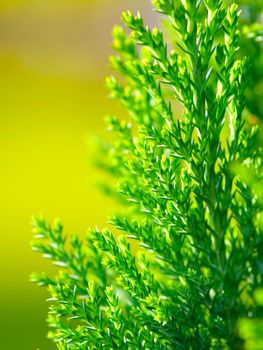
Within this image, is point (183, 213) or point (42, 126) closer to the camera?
point (183, 213)

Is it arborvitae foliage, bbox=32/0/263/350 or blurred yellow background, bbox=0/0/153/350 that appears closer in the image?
arborvitae foliage, bbox=32/0/263/350

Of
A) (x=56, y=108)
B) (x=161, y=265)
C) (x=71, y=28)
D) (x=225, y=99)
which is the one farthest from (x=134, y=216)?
(x=71, y=28)

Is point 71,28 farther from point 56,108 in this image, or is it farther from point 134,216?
point 134,216

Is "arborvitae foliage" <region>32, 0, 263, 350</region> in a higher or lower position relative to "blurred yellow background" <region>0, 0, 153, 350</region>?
lower

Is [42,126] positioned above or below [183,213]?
above

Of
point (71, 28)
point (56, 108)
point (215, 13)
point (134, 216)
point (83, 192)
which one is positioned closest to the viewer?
point (215, 13)

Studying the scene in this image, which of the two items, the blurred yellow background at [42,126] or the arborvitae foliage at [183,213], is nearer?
the arborvitae foliage at [183,213]

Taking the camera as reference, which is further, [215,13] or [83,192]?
[83,192]

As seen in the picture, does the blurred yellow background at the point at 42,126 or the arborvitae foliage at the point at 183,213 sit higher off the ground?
the blurred yellow background at the point at 42,126
